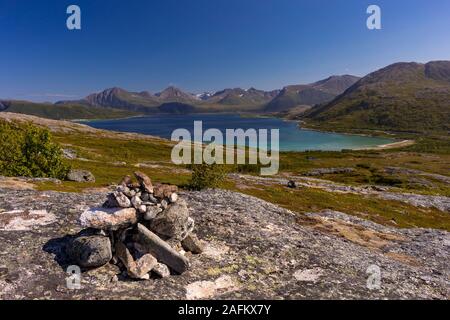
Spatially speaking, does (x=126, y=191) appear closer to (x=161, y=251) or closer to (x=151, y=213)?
(x=151, y=213)

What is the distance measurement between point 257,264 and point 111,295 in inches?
385

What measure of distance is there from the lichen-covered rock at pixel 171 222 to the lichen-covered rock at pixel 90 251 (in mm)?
3000

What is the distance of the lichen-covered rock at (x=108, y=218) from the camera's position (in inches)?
840

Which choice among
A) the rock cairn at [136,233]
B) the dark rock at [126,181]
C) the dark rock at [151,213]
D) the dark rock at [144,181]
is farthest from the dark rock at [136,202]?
the dark rock at [126,181]

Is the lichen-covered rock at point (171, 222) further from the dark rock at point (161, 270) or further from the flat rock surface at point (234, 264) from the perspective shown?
the flat rock surface at point (234, 264)

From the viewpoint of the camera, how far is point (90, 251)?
21047 mm

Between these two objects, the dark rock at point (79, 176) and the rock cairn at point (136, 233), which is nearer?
the rock cairn at point (136, 233)

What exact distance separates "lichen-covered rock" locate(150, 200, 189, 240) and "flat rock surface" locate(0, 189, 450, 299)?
2.54 m

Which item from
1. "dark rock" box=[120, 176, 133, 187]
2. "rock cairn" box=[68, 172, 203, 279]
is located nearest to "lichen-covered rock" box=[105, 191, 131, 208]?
"rock cairn" box=[68, 172, 203, 279]
